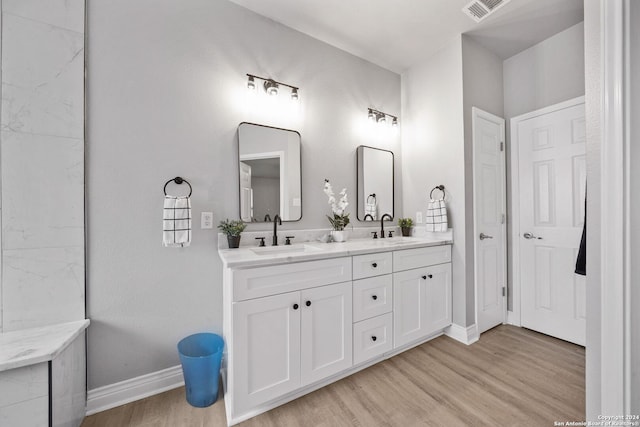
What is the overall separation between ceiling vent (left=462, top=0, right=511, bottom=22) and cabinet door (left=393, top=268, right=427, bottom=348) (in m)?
2.05

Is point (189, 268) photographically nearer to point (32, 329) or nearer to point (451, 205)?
point (32, 329)

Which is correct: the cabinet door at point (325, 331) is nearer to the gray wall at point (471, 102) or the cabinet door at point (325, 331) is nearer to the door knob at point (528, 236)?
the gray wall at point (471, 102)

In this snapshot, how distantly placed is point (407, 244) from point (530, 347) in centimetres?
138

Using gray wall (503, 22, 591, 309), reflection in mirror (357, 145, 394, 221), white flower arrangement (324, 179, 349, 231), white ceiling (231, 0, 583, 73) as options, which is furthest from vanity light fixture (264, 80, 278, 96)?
gray wall (503, 22, 591, 309)

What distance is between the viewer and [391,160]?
2727 millimetres

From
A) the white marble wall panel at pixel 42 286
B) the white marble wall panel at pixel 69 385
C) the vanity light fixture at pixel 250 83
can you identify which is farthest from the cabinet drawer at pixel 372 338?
the vanity light fixture at pixel 250 83

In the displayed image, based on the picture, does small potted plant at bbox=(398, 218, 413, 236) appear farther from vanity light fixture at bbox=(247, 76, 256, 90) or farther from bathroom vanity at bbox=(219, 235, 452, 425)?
vanity light fixture at bbox=(247, 76, 256, 90)

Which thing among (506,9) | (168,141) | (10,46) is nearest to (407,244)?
(168,141)

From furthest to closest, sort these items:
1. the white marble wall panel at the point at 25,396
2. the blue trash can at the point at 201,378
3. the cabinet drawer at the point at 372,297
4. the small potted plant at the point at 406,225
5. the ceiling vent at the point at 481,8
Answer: the small potted plant at the point at 406,225, the ceiling vent at the point at 481,8, the cabinet drawer at the point at 372,297, the blue trash can at the point at 201,378, the white marble wall panel at the point at 25,396

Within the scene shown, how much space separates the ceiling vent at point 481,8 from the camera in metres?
1.88

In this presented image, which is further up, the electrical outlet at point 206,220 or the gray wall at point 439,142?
the gray wall at point 439,142

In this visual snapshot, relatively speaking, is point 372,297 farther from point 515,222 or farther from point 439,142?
point 515,222

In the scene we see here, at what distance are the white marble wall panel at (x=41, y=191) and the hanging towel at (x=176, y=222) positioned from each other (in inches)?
16.6

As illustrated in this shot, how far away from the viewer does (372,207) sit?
8.45ft
